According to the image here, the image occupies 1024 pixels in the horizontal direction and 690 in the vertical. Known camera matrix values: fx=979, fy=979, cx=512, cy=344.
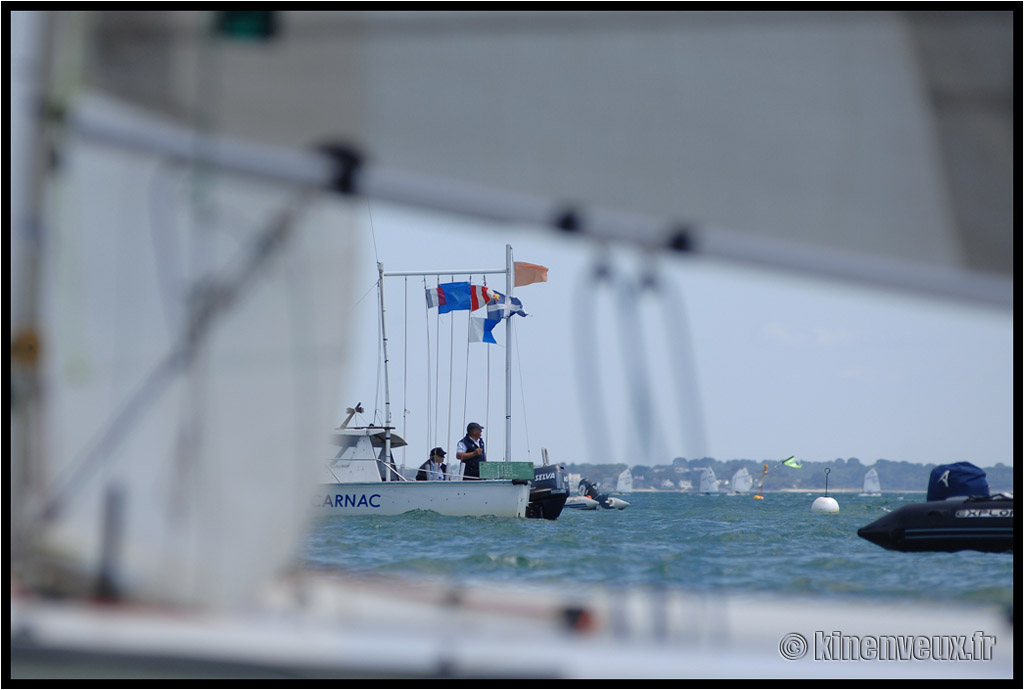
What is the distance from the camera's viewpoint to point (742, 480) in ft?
138

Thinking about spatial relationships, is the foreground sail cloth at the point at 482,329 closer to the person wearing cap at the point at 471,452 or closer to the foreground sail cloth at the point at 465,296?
the foreground sail cloth at the point at 465,296

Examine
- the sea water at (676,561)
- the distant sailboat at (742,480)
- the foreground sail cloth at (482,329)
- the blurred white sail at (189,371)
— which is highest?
the foreground sail cloth at (482,329)

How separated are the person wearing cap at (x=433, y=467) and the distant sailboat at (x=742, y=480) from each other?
30.0 meters

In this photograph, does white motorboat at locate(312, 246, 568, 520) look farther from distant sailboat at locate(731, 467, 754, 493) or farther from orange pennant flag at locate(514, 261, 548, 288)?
distant sailboat at locate(731, 467, 754, 493)

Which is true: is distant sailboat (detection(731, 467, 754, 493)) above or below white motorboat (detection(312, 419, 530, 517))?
below

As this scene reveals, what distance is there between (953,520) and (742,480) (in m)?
36.6

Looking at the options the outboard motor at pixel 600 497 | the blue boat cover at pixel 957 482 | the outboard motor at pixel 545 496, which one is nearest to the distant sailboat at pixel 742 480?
the outboard motor at pixel 600 497

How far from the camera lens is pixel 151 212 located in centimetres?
160

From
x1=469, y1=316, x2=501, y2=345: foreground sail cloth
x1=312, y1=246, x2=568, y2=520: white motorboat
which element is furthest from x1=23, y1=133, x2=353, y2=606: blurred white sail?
x1=469, y1=316, x2=501, y2=345: foreground sail cloth

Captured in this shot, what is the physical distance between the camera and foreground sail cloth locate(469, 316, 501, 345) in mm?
14047

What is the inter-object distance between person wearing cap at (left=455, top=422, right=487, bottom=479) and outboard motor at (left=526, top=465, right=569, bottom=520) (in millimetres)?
930

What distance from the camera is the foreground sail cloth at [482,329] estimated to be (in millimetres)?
14047

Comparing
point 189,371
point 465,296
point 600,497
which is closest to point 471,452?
point 465,296

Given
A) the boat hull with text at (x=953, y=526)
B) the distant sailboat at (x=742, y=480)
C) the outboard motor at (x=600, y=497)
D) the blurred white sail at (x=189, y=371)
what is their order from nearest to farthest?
the blurred white sail at (x=189, y=371), the boat hull with text at (x=953, y=526), the outboard motor at (x=600, y=497), the distant sailboat at (x=742, y=480)
